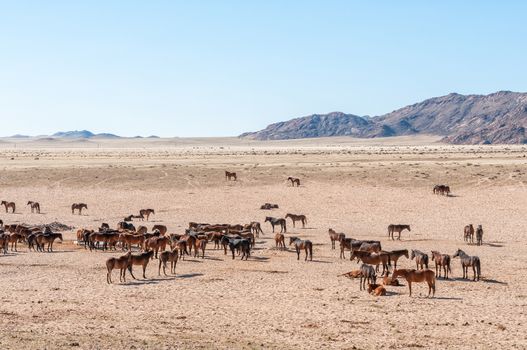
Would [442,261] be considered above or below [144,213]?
above

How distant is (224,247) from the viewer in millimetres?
27875

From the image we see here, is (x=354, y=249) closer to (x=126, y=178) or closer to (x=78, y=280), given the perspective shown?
(x=78, y=280)

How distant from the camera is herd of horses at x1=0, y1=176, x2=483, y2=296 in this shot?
21344 millimetres

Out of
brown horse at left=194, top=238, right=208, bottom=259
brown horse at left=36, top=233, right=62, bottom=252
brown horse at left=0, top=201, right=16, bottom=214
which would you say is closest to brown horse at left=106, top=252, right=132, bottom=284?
brown horse at left=194, top=238, right=208, bottom=259

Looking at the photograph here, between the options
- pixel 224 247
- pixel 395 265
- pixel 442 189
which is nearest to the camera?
pixel 395 265

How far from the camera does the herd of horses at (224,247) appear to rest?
21.3 metres

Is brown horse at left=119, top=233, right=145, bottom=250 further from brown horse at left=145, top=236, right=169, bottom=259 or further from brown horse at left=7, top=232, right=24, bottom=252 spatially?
brown horse at left=7, top=232, right=24, bottom=252

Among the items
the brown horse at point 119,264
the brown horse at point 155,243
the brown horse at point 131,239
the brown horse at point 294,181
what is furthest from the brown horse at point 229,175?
→ the brown horse at point 119,264

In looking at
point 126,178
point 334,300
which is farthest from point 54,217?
point 334,300

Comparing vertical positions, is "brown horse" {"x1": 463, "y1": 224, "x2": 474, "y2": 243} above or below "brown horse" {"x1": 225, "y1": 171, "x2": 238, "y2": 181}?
below

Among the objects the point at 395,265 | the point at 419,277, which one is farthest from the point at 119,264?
the point at 395,265

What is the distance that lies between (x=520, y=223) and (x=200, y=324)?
25311 millimetres

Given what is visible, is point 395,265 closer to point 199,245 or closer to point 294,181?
point 199,245

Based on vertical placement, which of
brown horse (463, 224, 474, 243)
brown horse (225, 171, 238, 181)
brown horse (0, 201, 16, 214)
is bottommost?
brown horse (463, 224, 474, 243)
